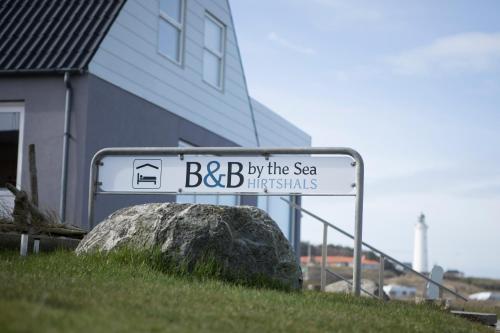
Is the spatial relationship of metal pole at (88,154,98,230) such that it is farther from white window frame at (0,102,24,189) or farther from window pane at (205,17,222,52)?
window pane at (205,17,222,52)

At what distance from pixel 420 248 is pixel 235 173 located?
29182mm

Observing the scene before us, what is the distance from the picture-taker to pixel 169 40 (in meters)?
16.8

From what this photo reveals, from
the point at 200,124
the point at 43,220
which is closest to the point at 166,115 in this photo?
the point at 200,124

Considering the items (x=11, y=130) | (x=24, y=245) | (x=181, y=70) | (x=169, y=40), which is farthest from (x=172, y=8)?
(x=24, y=245)

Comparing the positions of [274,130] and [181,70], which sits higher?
[181,70]

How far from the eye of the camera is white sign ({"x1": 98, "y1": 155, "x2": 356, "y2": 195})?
929 centimetres

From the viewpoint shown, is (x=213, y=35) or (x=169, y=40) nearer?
(x=169, y=40)

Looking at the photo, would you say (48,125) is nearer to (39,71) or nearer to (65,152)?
(65,152)

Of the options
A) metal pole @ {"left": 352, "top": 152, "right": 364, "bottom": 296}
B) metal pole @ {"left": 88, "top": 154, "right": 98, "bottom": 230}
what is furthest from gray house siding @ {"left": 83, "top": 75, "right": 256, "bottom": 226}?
metal pole @ {"left": 352, "top": 152, "right": 364, "bottom": 296}

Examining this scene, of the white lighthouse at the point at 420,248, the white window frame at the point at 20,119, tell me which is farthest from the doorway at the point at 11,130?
the white lighthouse at the point at 420,248

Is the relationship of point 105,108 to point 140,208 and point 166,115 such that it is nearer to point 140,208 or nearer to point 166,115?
point 166,115

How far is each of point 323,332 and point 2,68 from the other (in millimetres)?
9865

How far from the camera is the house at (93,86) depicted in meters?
13.8

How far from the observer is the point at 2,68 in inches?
556
